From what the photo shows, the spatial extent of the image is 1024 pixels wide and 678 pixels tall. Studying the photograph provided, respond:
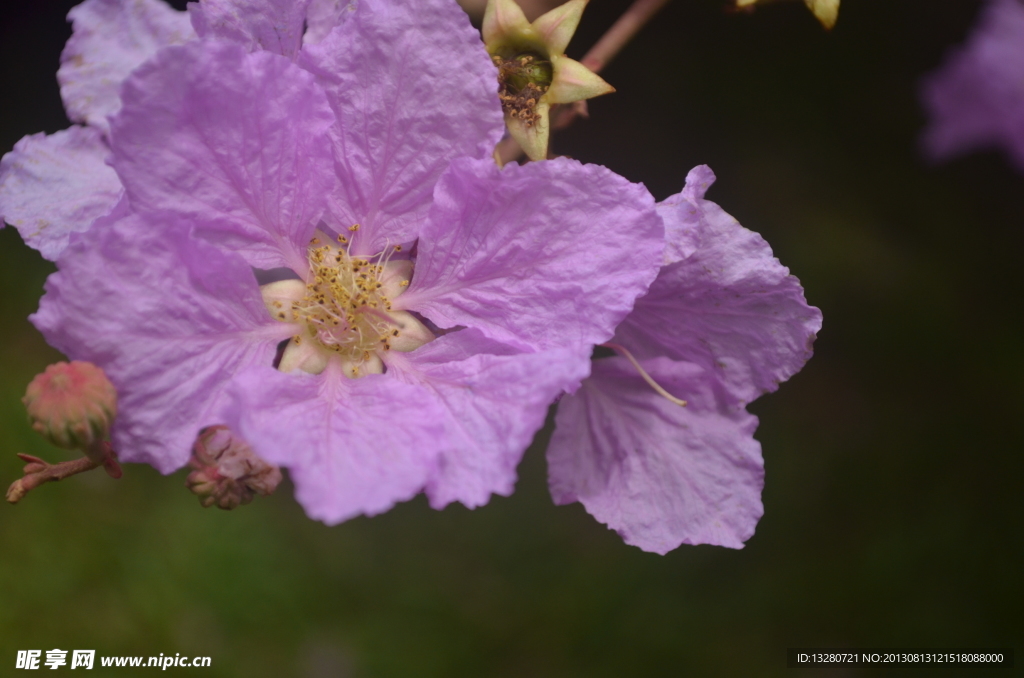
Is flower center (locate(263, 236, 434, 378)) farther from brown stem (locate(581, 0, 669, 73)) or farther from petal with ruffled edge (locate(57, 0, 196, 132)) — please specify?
brown stem (locate(581, 0, 669, 73))

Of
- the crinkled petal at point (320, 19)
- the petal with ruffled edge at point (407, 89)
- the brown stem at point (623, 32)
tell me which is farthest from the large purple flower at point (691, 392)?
the crinkled petal at point (320, 19)

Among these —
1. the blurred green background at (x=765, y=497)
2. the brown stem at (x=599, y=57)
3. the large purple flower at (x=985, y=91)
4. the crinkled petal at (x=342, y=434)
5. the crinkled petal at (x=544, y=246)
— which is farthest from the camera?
the blurred green background at (x=765, y=497)

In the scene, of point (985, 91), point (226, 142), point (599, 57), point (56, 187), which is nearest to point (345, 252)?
point (226, 142)

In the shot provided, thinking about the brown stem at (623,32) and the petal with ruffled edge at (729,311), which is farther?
the brown stem at (623,32)

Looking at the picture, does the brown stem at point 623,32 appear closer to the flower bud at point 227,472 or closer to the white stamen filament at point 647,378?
the white stamen filament at point 647,378

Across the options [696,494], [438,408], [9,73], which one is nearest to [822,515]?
[696,494]

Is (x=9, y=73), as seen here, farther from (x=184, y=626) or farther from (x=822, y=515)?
(x=822, y=515)

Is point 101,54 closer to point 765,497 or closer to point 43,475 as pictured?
point 43,475
